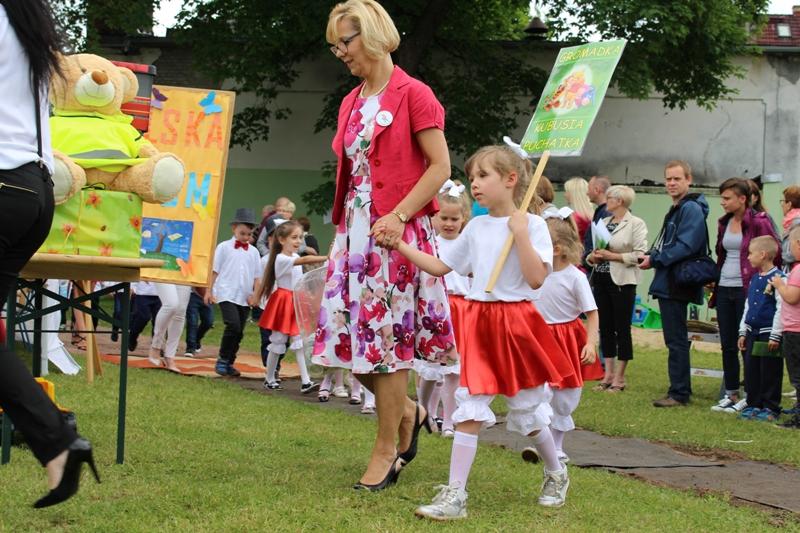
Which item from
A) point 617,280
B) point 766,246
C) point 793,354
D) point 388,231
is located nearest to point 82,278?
point 388,231

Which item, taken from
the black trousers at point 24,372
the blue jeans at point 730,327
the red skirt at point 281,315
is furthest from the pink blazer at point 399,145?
the red skirt at point 281,315

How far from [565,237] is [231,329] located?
18.8 ft

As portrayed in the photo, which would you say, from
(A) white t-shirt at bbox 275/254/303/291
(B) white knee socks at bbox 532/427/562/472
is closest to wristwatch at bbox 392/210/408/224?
(B) white knee socks at bbox 532/427/562/472

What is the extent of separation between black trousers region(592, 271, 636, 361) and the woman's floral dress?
5523 mm

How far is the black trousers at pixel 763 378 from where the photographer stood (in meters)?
9.21

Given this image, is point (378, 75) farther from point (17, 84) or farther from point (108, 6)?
point (108, 6)

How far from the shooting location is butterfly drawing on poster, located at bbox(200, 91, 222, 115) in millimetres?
9422

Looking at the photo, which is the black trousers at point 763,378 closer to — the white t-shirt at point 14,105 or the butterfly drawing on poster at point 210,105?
the butterfly drawing on poster at point 210,105

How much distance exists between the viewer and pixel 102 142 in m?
5.98

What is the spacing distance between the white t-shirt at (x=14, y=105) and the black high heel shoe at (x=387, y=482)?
2.18 m

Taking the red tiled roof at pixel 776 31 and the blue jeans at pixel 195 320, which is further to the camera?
the red tiled roof at pixel 776 31

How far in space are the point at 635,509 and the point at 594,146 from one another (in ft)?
77.8

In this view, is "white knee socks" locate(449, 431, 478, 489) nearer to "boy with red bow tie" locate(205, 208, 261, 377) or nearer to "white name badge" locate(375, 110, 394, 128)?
"white name badge" locate(375, 110, 394, 128)

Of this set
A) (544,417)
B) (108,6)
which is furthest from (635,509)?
(108,6)
